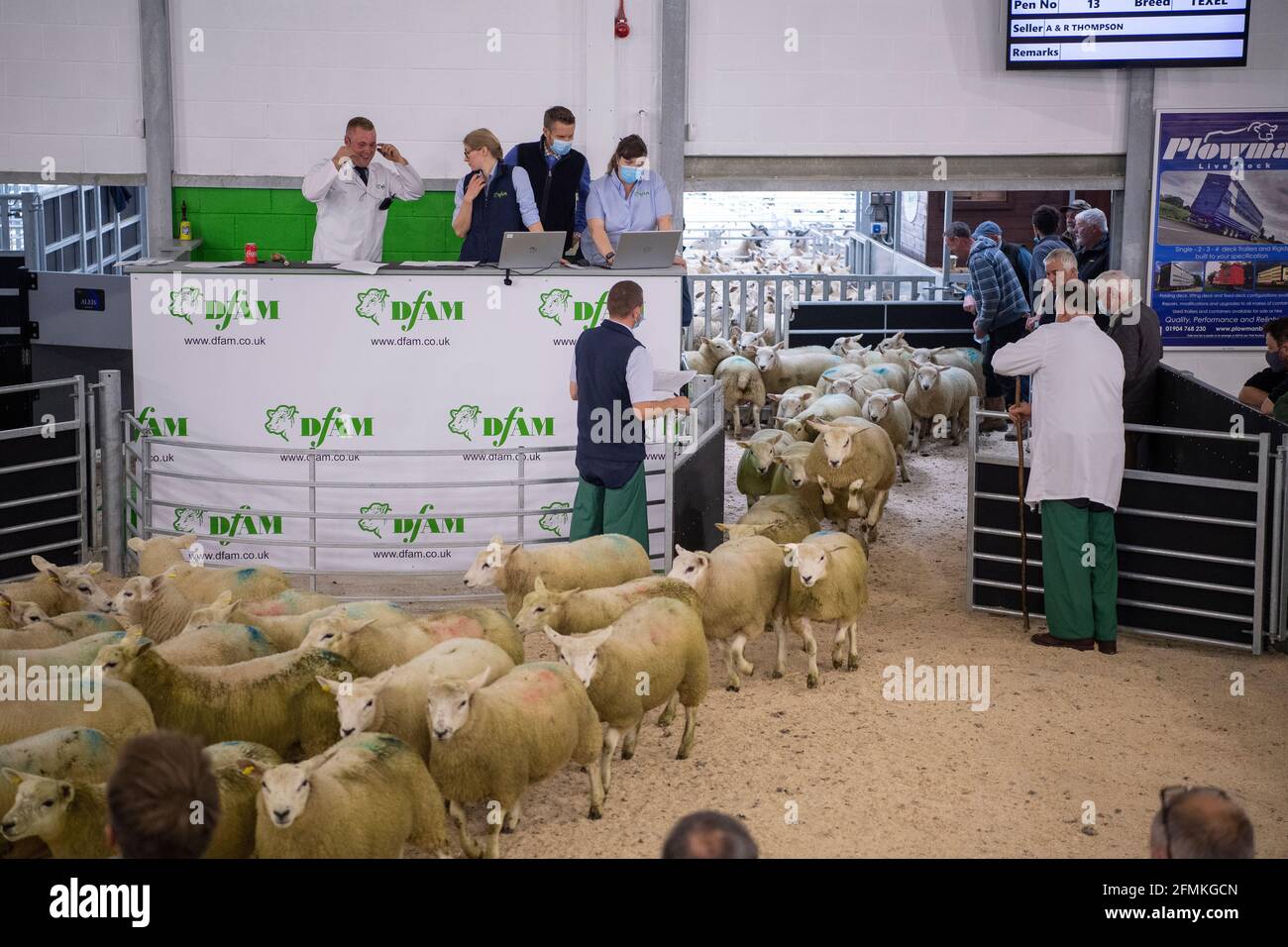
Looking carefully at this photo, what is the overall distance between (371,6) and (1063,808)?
25.9 feet

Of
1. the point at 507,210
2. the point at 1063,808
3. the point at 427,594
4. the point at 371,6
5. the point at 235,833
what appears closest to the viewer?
the point at 235,833

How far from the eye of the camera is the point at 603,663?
229 inches

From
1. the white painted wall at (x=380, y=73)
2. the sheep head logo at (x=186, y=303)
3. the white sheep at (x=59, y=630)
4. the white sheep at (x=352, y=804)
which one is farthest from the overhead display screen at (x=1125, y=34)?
the white sheep at (x=352, y=804)

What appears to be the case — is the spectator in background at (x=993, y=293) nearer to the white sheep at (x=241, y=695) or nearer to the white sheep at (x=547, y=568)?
the white sheep at (x=547, y=568)

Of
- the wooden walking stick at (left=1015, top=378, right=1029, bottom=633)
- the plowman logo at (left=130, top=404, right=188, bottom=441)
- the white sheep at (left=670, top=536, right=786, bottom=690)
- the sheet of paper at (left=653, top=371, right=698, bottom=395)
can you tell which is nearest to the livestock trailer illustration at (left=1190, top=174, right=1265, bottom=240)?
the wooden walking stick at (left=1015, top=378, right=1029, bottom=633)

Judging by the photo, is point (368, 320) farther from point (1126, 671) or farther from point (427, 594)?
point (1126, 671)

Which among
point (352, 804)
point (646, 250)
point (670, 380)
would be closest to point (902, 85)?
point (646, 250)

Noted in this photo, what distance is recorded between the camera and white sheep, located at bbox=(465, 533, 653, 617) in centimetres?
704

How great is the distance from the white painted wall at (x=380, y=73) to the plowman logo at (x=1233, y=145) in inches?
164

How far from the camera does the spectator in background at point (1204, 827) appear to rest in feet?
9.62

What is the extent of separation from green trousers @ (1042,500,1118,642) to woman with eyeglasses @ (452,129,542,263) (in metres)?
3.71

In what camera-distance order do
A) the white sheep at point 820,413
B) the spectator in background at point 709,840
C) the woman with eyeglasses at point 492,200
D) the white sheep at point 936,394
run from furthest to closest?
the white sheep at point 936,394 → the white sheep at point 820,413 → the woman with eyeglasses at point 492,200 → the spectator in background at point 709,840

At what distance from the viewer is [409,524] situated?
885 centimetres

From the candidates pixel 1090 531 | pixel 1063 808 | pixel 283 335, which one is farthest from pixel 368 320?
pixel 1063 808
